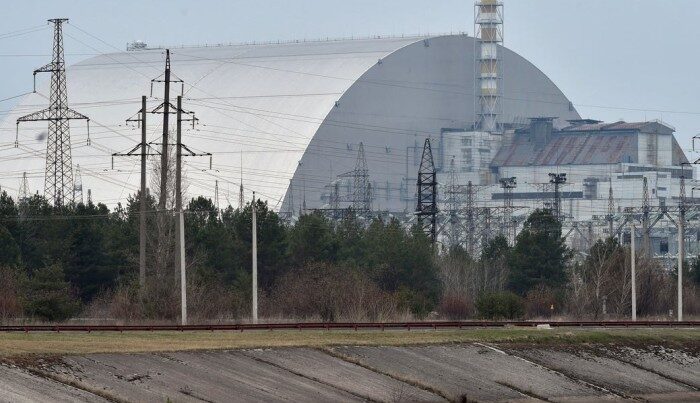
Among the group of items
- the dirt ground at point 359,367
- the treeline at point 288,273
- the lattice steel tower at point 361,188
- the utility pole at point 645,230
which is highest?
the lattice steel tower at point 361,188

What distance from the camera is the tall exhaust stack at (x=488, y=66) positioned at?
129m

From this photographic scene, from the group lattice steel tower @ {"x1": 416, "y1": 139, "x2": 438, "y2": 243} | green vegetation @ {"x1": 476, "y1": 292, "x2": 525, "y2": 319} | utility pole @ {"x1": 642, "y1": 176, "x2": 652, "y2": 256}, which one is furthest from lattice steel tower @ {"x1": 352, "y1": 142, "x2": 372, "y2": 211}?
green vegetation @ {"x1": 476, "y1": 292, "x2": 525, "y2": 319}

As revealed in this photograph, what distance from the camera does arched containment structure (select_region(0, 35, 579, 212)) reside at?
373 ft

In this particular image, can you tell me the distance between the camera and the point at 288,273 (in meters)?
57.3

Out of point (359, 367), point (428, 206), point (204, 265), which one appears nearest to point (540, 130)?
point (428, 206)

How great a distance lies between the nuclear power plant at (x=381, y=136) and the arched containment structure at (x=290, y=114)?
153 millimetres

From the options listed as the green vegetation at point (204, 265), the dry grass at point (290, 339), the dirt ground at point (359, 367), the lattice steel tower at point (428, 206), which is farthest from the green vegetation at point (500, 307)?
the lattice steel tower at point (428, 206)

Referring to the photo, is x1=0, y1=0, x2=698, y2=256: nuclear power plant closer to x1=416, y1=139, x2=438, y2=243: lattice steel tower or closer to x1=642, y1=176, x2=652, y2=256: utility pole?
x1=642, y1=176, x2=652, y2=256: utility pole

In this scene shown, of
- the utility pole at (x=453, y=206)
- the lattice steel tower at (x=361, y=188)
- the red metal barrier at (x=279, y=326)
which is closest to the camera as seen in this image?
the red metal barrier at (x=279, y=326)

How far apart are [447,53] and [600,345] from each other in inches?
3458

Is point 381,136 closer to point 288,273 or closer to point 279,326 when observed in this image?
point 288,273

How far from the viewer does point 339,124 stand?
379ft

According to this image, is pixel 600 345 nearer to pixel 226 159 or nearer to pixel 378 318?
pixel 378 318

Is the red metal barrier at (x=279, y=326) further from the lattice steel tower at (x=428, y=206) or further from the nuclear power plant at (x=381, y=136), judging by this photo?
the nuclear power plant at (x=381, y=136)
